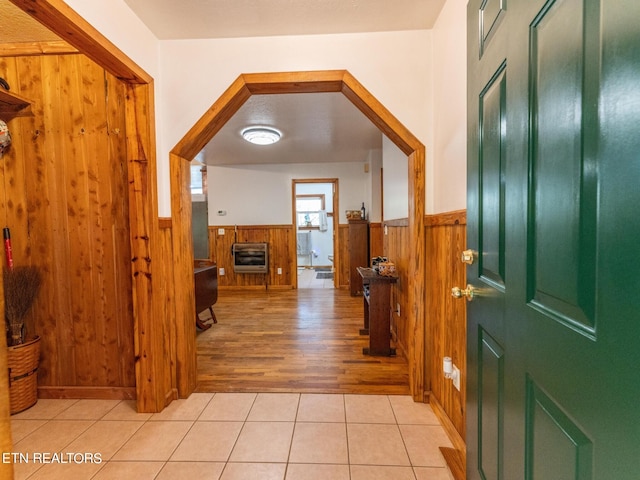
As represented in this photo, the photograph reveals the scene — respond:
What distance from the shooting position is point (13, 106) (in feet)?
5.95

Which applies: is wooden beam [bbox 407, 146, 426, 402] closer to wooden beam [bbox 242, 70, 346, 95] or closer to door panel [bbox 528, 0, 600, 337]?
wooden beam [bbox 242, 70, 346, 95]

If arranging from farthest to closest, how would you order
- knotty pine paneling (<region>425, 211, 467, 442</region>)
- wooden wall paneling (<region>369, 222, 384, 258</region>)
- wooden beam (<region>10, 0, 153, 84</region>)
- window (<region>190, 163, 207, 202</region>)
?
window (<region>190, 163, 207, 202</region>), wooden wall paneling (<region>369, 222, 384, 258</region>), knotty pine paneling (<region>425, 211, 467, 442</region>), wooden beam (<region>10, 0, 153, 84</region>)

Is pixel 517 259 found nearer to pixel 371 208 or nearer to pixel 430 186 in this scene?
pixel 430 186

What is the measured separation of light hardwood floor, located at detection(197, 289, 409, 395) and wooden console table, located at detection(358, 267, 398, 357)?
0.33 feet

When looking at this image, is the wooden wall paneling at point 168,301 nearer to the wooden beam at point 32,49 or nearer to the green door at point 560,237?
the wooden beam at point 32,49

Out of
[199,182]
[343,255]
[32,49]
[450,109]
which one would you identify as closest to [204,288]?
[32,49]

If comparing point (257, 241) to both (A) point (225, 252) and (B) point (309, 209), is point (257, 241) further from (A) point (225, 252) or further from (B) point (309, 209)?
(B) point (309, 209)

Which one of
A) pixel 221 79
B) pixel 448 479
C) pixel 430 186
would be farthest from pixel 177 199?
pixel 448 479

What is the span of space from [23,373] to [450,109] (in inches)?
122

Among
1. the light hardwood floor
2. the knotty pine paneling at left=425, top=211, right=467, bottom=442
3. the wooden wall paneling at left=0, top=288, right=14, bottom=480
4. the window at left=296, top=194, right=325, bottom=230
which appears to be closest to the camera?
the wooden wall paneling at left=0, top=288, right=14, bottom=480

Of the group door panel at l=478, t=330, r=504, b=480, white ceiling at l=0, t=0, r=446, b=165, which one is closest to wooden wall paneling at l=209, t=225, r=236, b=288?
white ceiling at l=0, t=0, r=446, b=165

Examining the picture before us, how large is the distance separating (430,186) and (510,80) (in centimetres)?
107

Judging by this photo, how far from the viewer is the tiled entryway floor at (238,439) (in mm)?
1335

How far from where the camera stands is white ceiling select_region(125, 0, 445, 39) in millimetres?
1527
